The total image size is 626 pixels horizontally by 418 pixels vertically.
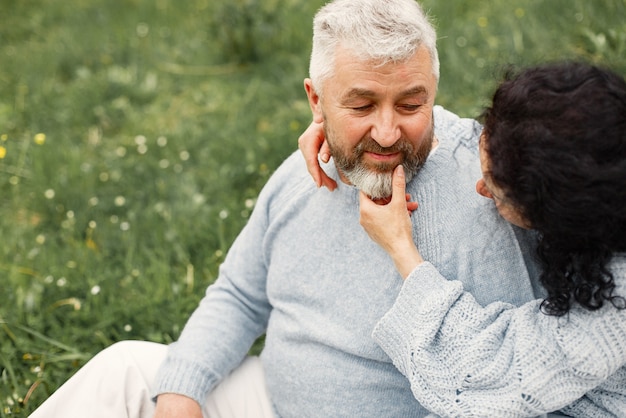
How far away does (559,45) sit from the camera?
13.7ft

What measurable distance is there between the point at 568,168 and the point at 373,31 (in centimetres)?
68

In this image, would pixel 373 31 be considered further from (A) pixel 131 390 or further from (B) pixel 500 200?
(A) pixel 131 390

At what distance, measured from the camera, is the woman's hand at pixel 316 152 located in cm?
242

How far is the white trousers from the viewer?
2439mm

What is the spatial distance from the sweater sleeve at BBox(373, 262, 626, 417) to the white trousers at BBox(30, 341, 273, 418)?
72cm

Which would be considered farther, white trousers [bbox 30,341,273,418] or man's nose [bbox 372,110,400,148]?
white trousers [bbox 30,341,273,418]

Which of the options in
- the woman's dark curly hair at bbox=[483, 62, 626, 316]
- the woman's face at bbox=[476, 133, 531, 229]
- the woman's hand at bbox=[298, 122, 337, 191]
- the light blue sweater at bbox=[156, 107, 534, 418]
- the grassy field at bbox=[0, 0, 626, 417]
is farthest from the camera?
the grassy field at bbox=[0, 0, 626, 417]

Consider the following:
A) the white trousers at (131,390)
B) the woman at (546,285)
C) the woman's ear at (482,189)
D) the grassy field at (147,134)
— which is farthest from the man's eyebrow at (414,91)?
the white trousers at (131,390)

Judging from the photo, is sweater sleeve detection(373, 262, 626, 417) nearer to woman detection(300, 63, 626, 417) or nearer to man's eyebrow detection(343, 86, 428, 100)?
woman detection(300, 63, 626, 417)

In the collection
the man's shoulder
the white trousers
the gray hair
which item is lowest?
the white trousers

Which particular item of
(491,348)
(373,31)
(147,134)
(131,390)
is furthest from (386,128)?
(147,134)

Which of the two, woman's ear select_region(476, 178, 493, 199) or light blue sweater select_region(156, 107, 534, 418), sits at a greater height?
woman's ear select_region(476, 178, 493, 199)

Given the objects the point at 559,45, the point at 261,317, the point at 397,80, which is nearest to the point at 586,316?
the point at 397,80

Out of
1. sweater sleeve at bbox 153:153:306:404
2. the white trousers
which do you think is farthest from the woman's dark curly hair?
the white trousers
